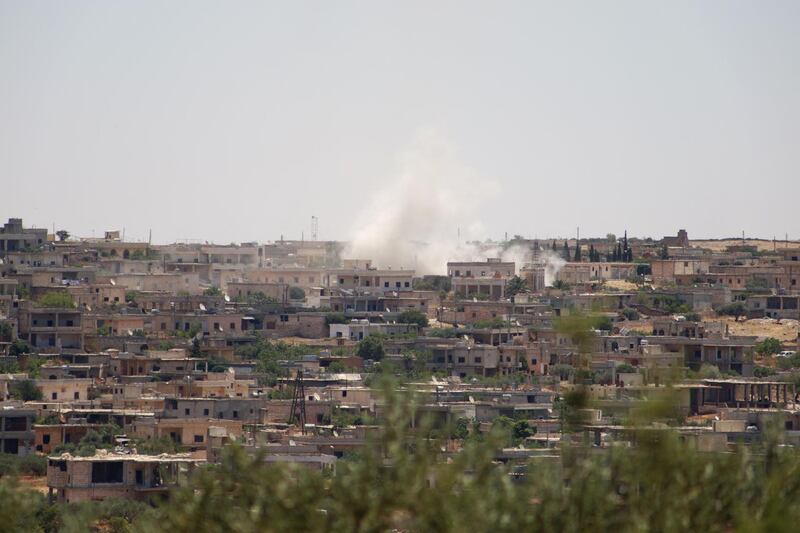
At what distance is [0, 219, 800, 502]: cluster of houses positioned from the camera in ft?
146

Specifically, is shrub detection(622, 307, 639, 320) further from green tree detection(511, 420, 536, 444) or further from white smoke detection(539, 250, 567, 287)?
green tree detection(511, 420, 536, 444)

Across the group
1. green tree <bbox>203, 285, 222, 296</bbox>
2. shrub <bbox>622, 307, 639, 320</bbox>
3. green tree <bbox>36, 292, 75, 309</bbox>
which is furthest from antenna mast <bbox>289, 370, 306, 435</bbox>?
green tree <bbox>203, 285, 222, 296</bbox>

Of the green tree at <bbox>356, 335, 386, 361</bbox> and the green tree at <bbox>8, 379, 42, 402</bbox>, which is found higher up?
the green tree at <bbox>356, 335, 386, 361</bbox>

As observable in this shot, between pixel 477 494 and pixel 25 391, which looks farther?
pixel 25 391

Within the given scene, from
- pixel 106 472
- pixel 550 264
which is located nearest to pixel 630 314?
pixel 550 264

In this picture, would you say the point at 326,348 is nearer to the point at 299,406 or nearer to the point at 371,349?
the point at 371,349

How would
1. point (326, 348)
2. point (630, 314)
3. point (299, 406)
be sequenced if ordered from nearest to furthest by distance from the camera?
point (299, 406), point (326, 348), point (630, 314)

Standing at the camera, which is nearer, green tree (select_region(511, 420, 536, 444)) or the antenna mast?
green tree (select_region(511, 420, 536, 444))

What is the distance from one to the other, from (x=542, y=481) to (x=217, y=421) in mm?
29292

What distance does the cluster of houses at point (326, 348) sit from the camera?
4444 centimetres

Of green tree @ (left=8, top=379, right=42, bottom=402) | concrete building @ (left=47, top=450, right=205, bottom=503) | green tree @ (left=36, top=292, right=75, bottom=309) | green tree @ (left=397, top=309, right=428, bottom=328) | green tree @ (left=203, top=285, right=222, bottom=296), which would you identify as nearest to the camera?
concrete building @ (left=47, top=450, right=205, bottom=503)

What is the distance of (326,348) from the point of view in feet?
224

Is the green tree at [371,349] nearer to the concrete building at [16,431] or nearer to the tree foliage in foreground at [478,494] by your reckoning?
the concrete building at [16,431]

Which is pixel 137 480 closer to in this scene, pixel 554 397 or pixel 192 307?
pixel 554 397
